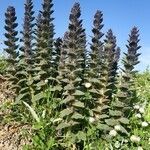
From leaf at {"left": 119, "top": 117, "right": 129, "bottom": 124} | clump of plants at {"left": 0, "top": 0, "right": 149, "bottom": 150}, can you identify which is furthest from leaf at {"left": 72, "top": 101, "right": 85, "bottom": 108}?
leaf at {"left": 119, "top": 117, "right": 129, "bottom": 124}

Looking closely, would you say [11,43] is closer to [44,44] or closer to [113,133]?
[44,44]

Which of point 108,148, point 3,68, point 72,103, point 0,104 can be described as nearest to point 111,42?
point 72,103

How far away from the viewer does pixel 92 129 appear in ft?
24.3

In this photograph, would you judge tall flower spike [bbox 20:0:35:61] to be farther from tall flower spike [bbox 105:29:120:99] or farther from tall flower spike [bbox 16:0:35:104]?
tall flower spike [bbox 105:29:120:99]

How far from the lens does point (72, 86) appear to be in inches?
290

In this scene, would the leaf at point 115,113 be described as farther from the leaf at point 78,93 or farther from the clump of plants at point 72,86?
the leaf at point 78,93

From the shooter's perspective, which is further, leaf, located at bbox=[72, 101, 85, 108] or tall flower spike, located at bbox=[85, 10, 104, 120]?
tall flower spike, located at bbox=[85, 10, 104, 120]

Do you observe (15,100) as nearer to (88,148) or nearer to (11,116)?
(11,116)

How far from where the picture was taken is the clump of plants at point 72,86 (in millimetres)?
7348

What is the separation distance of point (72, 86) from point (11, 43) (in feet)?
5.93

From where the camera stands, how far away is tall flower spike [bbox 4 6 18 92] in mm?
8477

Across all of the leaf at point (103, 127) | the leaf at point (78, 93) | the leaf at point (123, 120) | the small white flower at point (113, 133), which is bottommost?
the small white flower at point (113, 133)

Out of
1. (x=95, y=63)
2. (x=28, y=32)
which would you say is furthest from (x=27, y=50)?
(x=95, y=63)

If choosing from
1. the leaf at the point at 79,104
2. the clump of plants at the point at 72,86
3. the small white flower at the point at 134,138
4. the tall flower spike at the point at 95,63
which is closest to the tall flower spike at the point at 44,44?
the clump of plants at the point at 72,86
